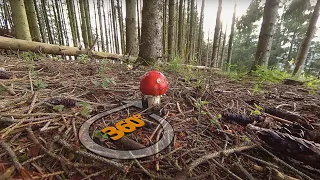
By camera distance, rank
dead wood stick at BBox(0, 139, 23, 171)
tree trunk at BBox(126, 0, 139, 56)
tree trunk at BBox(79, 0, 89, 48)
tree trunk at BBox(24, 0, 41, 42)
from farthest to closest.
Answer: tree trunk at BBox(79, 0, 89, 48) < tree trunk at BBox(24, 0, 41, 42) < tree trunk at BBox(126, 0, 139, 56) < dead wood stick at BBox(0, 139, 23, 171)

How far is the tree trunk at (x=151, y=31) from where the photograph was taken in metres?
3.56

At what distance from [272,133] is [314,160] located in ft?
0.70

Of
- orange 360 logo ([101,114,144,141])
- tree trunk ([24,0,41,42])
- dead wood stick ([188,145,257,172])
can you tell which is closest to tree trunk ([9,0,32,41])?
tree trunk ([24,0,41,42])

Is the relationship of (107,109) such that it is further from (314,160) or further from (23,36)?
(23,36)

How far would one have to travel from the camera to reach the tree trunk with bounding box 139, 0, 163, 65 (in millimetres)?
3558

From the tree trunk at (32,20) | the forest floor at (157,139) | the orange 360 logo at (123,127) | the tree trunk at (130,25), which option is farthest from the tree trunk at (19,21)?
the orange 360 logo at (123,127)

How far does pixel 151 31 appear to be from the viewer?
3.67 meters

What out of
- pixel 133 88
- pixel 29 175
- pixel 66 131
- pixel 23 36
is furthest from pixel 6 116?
pixel 23 36

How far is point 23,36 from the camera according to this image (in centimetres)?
454

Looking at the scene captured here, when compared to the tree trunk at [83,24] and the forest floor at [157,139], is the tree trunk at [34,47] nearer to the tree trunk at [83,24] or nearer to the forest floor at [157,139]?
the forest floor at [157,139]

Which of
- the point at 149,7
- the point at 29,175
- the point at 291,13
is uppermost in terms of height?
the point at 291,13

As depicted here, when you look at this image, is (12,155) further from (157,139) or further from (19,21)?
(19,21)

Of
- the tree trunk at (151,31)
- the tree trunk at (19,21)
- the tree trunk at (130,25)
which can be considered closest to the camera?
the tree trunk at (151,31)

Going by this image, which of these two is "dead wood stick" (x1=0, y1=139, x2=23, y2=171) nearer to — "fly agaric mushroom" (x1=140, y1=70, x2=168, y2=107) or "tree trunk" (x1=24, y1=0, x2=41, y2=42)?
"fly agaric mushroom" (x1=140, y1=70, x2=168, y2=107)
